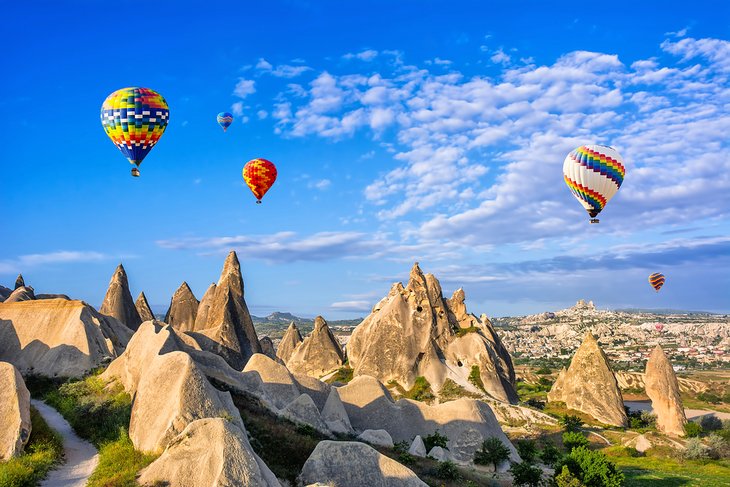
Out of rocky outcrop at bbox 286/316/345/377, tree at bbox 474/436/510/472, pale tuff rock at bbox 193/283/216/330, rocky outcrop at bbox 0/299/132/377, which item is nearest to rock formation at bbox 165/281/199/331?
pale tuff rock at bbox 193/283/216/330

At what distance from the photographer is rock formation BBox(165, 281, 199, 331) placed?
71688 mm

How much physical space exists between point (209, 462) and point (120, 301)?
2307 inches

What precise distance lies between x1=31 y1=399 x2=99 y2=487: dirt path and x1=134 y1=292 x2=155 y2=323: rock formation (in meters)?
55.9

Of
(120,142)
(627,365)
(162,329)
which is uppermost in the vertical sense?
(120,142)

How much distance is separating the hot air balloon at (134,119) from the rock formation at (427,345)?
40.7 m

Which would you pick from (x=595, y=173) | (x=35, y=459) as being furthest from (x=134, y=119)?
(x=595, y=173)

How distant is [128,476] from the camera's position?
728 inches

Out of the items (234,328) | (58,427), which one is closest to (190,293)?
(234,328)

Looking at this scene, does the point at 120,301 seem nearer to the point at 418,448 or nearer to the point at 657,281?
the point at 418,448

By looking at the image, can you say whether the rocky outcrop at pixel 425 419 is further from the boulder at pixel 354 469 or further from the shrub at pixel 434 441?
the boulder at pixel 354 469

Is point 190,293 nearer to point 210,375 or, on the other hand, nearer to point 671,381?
point 210,375

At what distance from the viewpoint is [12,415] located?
21.0m

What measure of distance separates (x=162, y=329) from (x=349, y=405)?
16218 mm

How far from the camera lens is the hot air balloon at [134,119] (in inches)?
1624
